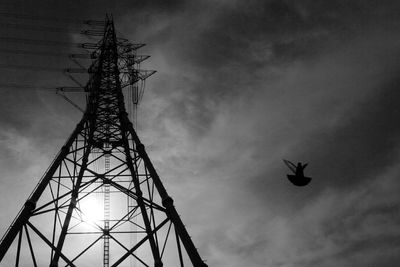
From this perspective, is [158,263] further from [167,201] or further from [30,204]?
[30,204]

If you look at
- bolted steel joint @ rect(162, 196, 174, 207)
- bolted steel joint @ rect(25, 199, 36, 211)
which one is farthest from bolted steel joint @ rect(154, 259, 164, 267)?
bolted steel joint @ rect(25, 199, 36, 211)

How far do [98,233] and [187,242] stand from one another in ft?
17.0

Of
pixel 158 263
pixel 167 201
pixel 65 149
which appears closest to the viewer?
pixel 167 201

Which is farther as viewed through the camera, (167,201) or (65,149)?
(65,149)

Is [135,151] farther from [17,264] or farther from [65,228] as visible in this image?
[17,264]

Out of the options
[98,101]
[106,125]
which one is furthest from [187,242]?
[98,101]

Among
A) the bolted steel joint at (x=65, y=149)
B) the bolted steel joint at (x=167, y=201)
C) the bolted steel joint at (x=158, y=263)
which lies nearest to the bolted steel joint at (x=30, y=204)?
the bolted steel joint at (x=65, y=149)

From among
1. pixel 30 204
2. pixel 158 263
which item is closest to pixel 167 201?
pixel 158 263

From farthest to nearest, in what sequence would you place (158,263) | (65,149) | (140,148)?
(140,148), (65,149), (158,263)

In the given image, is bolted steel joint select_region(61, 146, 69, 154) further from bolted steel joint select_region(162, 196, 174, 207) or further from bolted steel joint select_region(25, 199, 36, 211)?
bolted steel joint select_region(162, 196, 174, 207)

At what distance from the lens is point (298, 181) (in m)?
14.9

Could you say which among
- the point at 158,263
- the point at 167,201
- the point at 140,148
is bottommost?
the point at 158,263

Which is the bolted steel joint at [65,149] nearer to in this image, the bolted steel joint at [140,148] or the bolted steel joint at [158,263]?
the bolted steel joint at [140,148]

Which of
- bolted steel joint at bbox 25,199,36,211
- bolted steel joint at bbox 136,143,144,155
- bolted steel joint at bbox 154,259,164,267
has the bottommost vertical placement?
bolted steel joint at bbox 154,259,164,267
